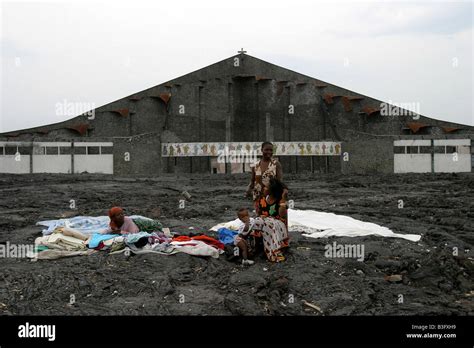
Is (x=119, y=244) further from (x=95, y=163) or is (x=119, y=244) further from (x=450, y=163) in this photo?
(x=450, y=163)

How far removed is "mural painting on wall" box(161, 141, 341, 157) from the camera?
1236 inches

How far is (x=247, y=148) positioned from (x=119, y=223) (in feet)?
77.8

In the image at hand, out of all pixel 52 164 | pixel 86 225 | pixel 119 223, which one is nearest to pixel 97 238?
pixel 119 223

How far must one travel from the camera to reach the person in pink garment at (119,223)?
8.07m

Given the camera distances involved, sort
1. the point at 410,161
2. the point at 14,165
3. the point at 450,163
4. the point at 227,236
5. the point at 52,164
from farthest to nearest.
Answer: the point at 410,161
the point at 450,163
the point at 52,164
the point at 14,165
the point at 227,236

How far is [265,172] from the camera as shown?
7.68 metres

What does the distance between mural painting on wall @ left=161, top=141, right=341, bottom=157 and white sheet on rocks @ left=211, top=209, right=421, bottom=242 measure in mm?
20445

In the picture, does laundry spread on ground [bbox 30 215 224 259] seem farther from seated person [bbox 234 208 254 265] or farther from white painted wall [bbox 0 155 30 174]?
white painted wall [bbox 0 155 30 174]

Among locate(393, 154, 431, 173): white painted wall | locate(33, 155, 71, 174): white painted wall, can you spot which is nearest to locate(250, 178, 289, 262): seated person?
locate(393, 154, 431, 173): white painted wall

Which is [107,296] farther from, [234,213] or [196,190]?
[196,190]

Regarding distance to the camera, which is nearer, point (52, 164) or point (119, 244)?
point (119, 244)

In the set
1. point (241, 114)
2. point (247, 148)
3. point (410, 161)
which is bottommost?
point (410, 161)
